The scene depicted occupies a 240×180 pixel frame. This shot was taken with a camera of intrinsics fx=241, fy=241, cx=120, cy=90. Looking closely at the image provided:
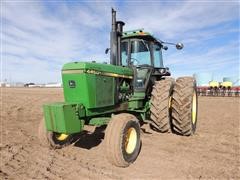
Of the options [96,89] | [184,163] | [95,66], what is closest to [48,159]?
[96,89]

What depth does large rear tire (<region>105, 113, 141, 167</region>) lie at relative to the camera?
14.5 ft

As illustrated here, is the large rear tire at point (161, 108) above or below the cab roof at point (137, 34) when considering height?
below

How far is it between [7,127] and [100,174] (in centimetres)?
522

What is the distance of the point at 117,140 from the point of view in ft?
14.5

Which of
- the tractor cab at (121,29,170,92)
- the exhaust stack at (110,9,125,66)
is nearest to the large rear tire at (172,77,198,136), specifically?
Result: the tractor cab at (121,29,170,92)

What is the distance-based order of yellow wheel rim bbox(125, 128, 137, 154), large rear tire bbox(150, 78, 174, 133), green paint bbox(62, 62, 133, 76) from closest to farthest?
1. green paint bbox(62, 62, 133, 76)
2. yellow wheel rim bbox(125, 128, 137, 154)
3. large rear tire bbox(150, 78, 174, 133)

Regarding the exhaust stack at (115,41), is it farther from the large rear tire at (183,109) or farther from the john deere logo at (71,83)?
the large rear tire at (183,109)

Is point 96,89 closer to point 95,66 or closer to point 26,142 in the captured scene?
point 95,66

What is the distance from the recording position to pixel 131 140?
16.5ft

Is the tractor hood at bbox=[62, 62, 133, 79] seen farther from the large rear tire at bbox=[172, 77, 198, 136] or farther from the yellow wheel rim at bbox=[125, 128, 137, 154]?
the large rear tire at bbox=[172, 77, 198, 136]

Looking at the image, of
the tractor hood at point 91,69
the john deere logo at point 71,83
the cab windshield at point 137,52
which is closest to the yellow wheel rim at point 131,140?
the tractor hood at point 91,69

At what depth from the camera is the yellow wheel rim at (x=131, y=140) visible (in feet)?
16.0

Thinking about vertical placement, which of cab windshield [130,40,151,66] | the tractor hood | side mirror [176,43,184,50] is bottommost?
the tractor hood

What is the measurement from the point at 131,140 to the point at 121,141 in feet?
2.00
